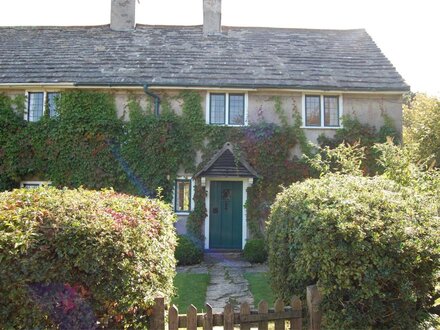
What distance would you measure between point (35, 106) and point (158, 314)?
12941 millimetres

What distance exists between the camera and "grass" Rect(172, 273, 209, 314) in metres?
7.82

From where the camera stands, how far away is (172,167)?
45.8ft

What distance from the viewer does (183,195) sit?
14453 millimetres

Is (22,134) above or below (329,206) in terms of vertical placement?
above

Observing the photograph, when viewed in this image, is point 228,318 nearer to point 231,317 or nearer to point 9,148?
point 231,317

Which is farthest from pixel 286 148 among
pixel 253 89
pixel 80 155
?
pixel 80 155

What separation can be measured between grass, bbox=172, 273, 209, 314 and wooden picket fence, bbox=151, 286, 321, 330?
237 centimetres

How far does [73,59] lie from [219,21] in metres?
6.80

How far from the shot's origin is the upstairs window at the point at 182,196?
47.2 ft

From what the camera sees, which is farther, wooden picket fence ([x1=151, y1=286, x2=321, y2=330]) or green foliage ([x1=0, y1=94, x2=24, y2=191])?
green foliage ([x1=0, y1=94, x2=24, y2=191])

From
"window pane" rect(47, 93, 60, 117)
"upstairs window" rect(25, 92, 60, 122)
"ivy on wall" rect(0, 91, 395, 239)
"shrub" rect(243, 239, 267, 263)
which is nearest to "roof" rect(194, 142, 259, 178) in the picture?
"ivy on wall" rect(0, 91, 395, 239)

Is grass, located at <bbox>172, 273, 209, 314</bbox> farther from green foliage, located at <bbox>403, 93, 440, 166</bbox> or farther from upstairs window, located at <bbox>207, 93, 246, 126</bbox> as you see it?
green foliage, located at <bbox>403, 93, 440, 166</bbox>

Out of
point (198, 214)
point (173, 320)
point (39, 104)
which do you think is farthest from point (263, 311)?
point (39, 104)

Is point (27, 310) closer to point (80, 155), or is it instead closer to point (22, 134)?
point (80, 155)
